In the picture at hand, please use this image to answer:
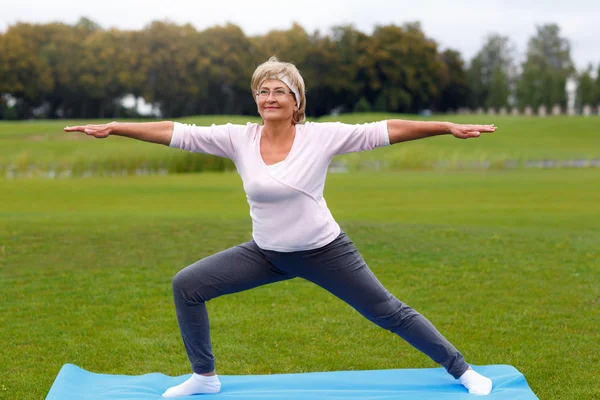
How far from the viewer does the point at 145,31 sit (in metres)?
59.5

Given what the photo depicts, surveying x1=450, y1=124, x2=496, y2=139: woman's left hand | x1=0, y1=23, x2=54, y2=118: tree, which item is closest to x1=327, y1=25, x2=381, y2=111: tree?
x1=0, y1=23, x2=54, y2=118: tree

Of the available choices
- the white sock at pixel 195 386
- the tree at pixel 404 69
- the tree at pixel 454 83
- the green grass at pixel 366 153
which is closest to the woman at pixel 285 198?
the white sock at pixel 195 386

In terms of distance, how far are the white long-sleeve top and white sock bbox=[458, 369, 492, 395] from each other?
1248 millimetres

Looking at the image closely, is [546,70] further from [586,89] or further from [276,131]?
[276,131]

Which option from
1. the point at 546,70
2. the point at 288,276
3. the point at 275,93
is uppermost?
the point at 546,70

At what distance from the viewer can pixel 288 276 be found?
4332mm

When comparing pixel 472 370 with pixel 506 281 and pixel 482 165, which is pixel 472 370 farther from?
pixel 482 165

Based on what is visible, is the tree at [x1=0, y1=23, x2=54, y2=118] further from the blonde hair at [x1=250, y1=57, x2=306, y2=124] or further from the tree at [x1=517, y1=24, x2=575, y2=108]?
the blonde hair at [x1=250, y1=57, x2=306, y2=124]

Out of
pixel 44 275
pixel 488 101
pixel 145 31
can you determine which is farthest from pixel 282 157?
pixel 488 101

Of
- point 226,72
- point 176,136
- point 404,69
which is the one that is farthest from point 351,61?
point 176,136

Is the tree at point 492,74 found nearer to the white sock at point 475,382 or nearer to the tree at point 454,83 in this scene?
the tree at point 454,83

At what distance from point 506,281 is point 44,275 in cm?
533

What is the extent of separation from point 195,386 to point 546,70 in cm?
7849

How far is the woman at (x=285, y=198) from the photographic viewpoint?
4.02 meters
